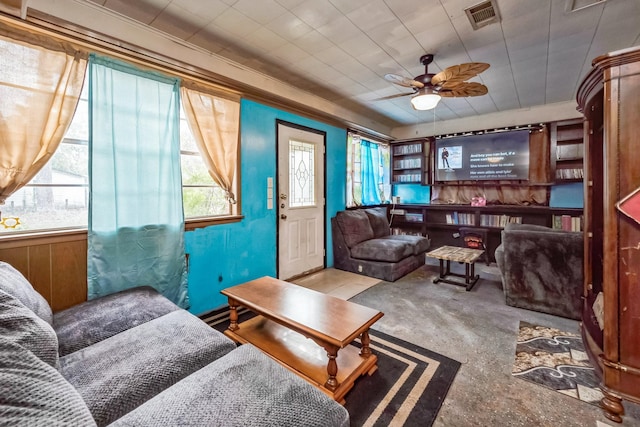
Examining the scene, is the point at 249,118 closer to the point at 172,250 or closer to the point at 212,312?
the point at 172,250

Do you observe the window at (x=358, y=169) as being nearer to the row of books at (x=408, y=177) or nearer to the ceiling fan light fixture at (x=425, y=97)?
the row of books at (x=408, y=177)

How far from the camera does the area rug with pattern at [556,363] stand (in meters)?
1.73

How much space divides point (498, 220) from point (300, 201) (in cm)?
356

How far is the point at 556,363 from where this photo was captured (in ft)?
6.47

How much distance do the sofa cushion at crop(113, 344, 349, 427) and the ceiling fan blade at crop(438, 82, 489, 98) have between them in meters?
2.87

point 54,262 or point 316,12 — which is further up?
point 316,12

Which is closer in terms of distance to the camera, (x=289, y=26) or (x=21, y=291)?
(x=21, y=291)

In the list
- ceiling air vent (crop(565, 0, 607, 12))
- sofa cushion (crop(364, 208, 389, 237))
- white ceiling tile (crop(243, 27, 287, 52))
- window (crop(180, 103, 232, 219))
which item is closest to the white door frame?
window (crop(180, 103, 232, 219))

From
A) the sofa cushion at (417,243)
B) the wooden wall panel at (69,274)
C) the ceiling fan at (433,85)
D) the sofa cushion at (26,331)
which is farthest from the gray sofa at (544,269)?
the wooden wall panel at (69,274)

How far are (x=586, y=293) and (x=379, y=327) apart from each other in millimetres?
1618

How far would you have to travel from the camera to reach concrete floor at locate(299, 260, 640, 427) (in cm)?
153

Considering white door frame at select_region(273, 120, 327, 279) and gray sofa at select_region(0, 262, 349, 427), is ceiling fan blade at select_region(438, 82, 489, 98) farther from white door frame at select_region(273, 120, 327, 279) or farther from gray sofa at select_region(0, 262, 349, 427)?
gray sofa at select_region(0, 262, 349, 427)

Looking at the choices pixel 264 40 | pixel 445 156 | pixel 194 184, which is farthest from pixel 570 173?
pixel 194 184

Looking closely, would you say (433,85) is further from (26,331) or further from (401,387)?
(26,331)
